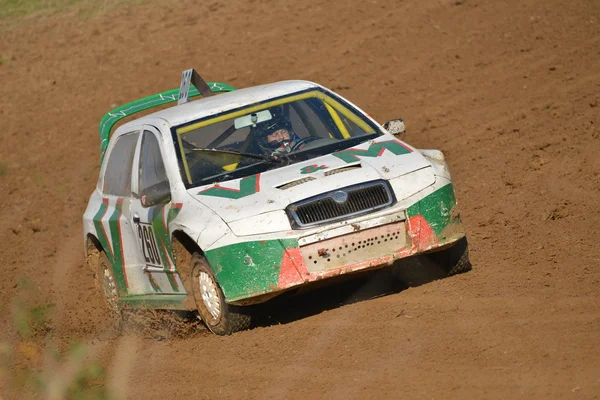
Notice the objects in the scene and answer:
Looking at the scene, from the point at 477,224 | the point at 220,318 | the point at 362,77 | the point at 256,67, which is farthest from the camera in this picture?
the point at 256,67

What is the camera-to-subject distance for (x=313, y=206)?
7.07 meters

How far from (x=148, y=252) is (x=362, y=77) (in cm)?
878

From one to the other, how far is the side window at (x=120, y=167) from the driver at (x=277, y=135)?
1164mm

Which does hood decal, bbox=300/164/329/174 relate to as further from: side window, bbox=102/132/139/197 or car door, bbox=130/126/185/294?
side window, bbox=102/132/139/197

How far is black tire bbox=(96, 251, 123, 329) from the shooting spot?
30.7 ft

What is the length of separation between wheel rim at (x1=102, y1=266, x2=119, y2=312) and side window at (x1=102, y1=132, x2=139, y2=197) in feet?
2.42

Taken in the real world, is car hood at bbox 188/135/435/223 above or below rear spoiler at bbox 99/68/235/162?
below

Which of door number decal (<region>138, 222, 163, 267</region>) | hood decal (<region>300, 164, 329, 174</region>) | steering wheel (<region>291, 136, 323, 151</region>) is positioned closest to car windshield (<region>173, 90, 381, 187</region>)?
steering wheel (<region>291, 136, 323, 151</region>)

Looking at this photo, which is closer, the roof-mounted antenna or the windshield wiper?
the windshield wiper

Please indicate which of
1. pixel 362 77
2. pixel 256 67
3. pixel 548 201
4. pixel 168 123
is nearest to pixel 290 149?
pixel 168 123

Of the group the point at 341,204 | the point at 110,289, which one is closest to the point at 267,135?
the point at 341,204

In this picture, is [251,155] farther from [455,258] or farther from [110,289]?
[110,289]

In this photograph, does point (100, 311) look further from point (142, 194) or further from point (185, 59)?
point (185, 59)

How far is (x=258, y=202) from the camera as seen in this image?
7141 mm
